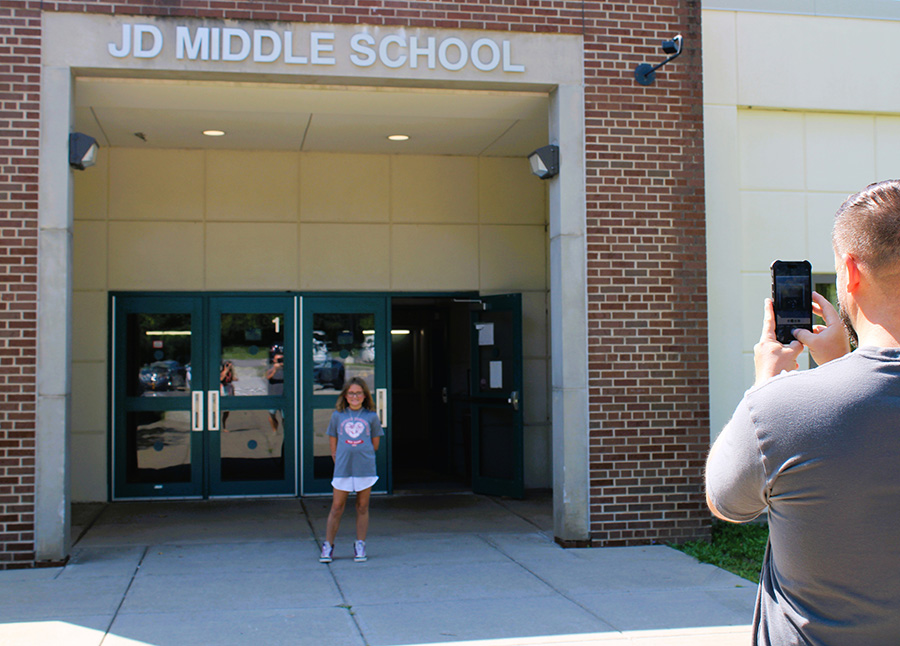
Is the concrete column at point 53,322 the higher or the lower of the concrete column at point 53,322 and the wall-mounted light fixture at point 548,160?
the lower

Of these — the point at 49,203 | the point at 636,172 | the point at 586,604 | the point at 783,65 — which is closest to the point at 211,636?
the point at 586,604

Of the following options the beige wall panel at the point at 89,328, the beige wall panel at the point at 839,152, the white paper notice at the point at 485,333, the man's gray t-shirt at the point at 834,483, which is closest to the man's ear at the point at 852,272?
the man's gray t-shirt at the point at 834,483

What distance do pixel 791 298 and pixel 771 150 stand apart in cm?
734

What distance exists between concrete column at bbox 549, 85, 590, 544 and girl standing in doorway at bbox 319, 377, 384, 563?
178cm

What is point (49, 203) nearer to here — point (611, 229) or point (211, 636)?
point (211, 636)

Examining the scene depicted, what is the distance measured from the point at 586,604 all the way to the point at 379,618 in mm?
1476

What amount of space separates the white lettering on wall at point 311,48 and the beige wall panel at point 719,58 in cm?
218

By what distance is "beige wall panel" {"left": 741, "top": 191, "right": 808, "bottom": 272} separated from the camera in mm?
9016

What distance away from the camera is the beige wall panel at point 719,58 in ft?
28.9

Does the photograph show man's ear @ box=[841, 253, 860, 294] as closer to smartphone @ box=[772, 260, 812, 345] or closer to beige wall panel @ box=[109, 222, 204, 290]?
smartphone @ box=[772, 260, 812, 345]

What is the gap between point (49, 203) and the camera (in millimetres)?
7312

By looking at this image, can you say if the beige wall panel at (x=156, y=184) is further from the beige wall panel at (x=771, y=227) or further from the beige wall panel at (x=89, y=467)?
the beige wall panel at (x=771, y=227)

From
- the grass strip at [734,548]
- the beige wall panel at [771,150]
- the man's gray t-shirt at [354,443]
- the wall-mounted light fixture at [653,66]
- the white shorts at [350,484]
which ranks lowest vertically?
the grass strip at [734,548]

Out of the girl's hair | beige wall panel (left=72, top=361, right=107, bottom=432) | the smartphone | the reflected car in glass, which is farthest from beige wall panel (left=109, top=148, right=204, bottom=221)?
the smartphone
